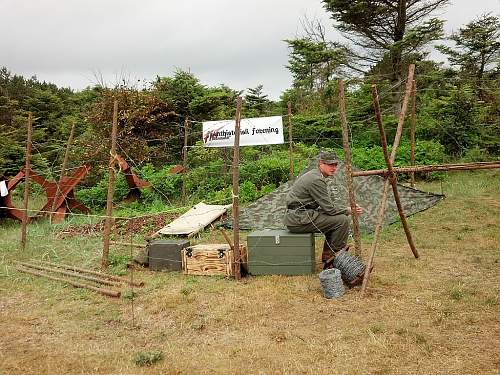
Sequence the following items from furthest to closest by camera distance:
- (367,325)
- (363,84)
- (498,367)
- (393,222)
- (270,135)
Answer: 1. (363,84)
2. (270,135)
3. (393,222)
4. (367,325)
5. (498,367)

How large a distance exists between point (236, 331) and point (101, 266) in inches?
145

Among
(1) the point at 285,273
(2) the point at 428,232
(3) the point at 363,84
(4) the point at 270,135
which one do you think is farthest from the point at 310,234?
(3) the point at 363,84

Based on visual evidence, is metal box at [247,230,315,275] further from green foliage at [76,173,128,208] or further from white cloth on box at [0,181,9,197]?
green foliage at [76,173,128,208]

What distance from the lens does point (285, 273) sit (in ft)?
23.6

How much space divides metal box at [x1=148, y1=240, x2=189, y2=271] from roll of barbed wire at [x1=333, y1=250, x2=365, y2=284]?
269 centimetres

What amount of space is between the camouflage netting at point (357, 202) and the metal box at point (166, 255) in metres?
2.89

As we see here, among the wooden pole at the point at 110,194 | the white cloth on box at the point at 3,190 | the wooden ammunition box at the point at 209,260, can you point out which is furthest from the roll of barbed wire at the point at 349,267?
the white cloth on box at the point at 3,190

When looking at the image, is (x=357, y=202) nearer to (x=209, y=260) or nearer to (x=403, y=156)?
(x=209, y=260)

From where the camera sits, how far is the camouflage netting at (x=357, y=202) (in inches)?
406

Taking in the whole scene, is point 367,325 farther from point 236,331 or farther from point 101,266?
point 101,266

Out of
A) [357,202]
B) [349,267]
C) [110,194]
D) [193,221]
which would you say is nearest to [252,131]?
[193,221]

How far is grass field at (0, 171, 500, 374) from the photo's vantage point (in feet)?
14.7

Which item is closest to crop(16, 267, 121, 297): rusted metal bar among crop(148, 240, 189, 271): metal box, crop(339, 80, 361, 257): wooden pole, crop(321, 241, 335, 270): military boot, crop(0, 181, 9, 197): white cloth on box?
crop(148, 240, 189, 271): metal box

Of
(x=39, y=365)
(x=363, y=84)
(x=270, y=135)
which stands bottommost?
(x=39, y=365)
